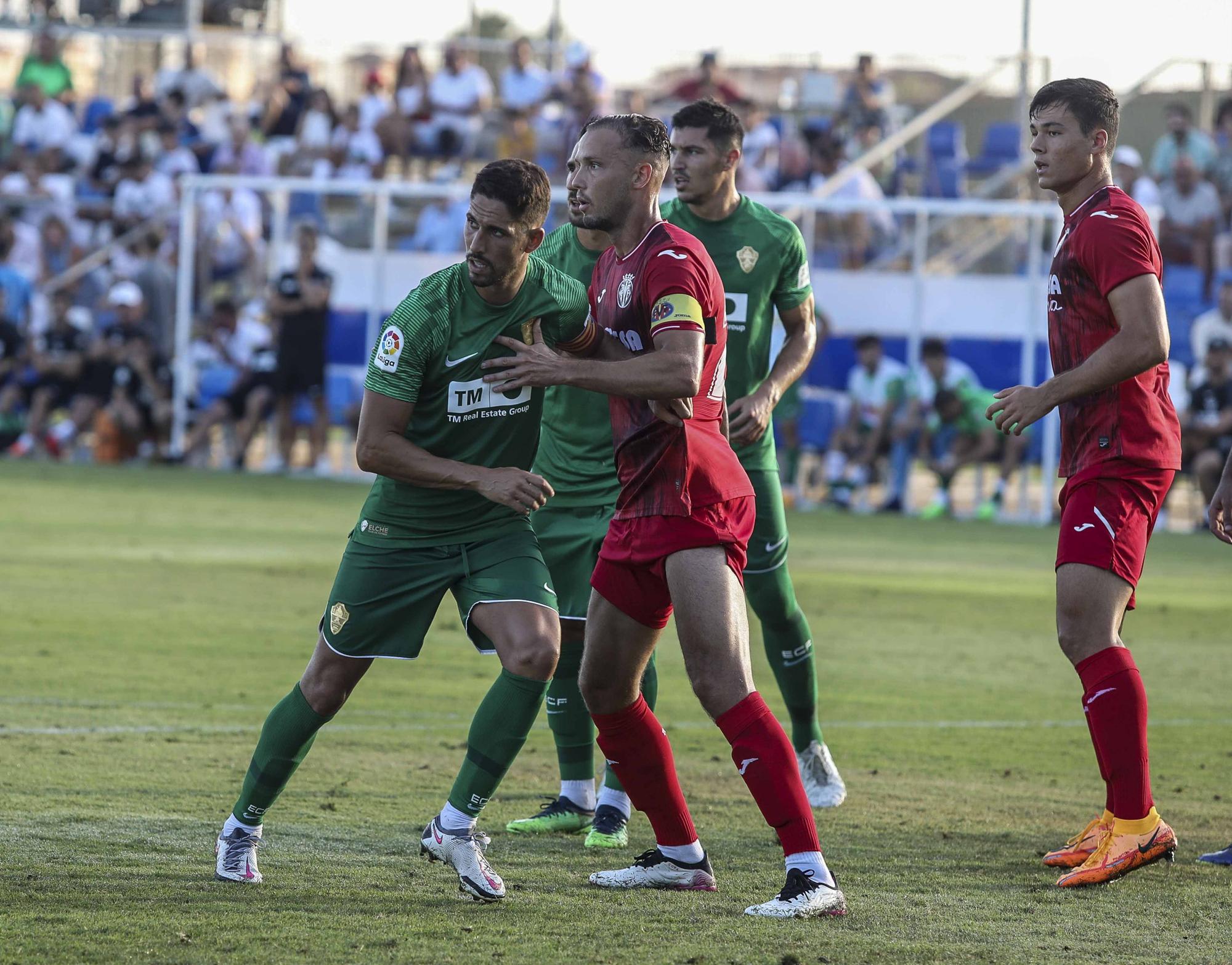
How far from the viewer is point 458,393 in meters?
5.23

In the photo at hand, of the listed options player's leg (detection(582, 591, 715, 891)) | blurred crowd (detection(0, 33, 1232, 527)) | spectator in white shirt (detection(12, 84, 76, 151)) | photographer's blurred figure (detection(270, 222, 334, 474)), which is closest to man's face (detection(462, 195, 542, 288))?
player's leg (detection(582, 591, 715, 891))

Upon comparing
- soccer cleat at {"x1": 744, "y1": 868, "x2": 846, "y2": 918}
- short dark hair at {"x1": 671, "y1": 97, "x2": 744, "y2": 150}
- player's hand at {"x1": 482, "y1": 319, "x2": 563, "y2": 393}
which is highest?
short dark hair at {"x1": 671, "y1": 97, "x2": 744, "y2": 150}

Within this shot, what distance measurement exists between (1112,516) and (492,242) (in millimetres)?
2087

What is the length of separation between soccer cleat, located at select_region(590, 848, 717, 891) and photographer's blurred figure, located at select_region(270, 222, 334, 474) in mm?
16616

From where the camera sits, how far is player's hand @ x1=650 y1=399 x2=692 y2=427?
500 centimetres

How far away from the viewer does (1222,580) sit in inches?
598

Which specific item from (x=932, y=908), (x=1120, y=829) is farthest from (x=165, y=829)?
(x=1120, y=829)

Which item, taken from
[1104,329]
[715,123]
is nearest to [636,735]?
[1104,329]

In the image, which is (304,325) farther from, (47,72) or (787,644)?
(787,644)

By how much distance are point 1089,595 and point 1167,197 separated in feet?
60.1

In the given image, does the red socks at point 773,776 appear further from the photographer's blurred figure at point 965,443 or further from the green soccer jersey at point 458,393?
the photographer's blurred figure at point 965,443

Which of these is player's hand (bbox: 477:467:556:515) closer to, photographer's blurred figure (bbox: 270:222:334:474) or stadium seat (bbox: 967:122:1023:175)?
photographer's blurred figure (bbox: 270:222:334:474)

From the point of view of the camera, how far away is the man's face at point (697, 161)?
674cm

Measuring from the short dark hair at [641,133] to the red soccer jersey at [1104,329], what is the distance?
4.47 ft
